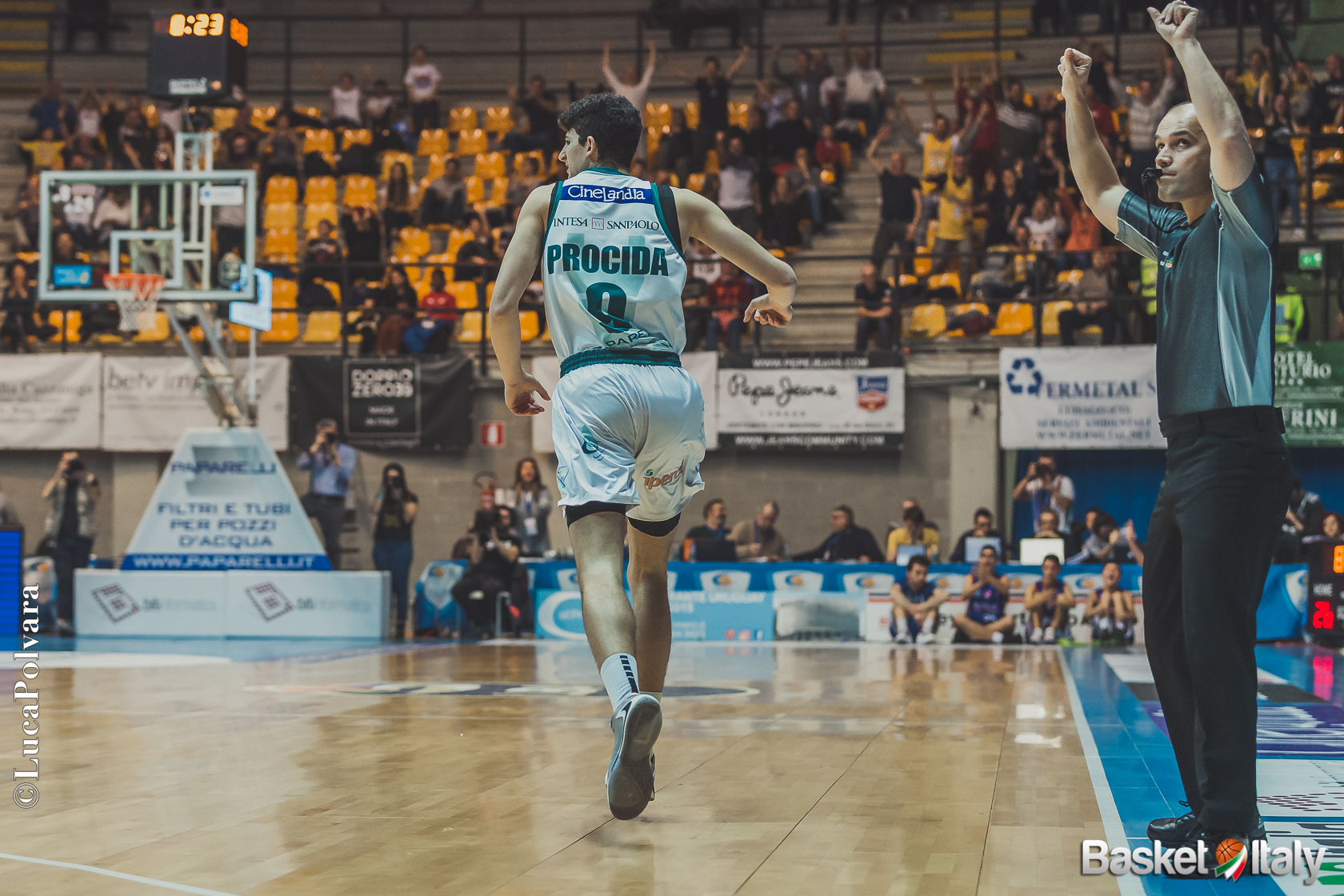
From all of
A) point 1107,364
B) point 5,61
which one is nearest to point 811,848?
point 1107,364

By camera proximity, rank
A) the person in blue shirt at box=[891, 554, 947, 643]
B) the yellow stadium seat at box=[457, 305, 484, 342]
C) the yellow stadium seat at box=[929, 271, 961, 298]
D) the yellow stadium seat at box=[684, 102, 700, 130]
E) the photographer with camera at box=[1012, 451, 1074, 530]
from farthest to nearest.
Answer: the yellow stadium seat at box=[684, 102, 700, 130] < the yellow stadium seat at box=[457, 305, 484, 342] < the yellow stadium seat at box=[929, 271, 961, 298] < the photographer with camera at box=[1012, 451, 1074, 530] < the person in blue shirt at box=[891, 554, 947, 643]

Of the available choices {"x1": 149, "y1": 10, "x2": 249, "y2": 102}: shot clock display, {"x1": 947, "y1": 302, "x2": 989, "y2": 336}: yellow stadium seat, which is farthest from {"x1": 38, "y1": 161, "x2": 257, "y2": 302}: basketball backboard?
{"x1": 947, "y1": 302, "x2": 989, "y2": 336}: yellow stadium seat

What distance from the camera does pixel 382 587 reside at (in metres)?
15.1

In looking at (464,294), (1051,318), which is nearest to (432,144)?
(464,294)

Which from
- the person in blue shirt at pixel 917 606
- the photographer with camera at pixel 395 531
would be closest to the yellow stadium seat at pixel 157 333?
the photographer with camera at pixel 395 531

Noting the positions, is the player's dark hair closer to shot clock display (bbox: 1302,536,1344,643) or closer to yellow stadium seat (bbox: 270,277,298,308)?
shot clock display (bbox: 1302,536,1344,643)

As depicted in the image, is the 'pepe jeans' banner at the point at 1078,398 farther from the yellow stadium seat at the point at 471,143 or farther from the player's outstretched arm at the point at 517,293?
the player's outstretched arm at the point at 517,293

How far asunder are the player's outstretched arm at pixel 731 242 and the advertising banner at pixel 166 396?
1464cm

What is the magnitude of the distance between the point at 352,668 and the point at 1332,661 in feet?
26.0

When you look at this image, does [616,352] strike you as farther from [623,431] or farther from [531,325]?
[531,325]

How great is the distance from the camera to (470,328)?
18875mm

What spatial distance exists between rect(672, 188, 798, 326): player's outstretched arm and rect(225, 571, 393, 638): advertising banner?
36.6 feet

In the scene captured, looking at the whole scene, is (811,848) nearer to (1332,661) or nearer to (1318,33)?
(1332,661)

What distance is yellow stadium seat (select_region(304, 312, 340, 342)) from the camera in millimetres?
18969
